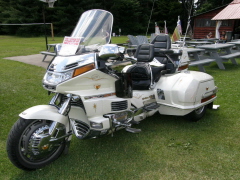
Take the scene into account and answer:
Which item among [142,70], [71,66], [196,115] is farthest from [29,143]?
[196,115]

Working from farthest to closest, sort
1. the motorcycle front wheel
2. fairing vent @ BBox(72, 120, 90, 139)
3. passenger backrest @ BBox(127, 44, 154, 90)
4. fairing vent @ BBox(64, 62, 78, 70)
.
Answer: passenger backrest @ BBox(127, 44, 154, 90) < fairing vent @ BBox(72, 120, 90, 139) < fairing vent @ BBox(64, 62, 78, 70) < the motorcycle front wheel

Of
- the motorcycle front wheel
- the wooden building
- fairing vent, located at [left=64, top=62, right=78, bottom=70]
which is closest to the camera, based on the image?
the motorcycle front wheel

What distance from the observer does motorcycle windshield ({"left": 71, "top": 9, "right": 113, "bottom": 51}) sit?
280 cm

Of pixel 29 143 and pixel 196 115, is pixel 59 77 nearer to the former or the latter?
pixel 29 143

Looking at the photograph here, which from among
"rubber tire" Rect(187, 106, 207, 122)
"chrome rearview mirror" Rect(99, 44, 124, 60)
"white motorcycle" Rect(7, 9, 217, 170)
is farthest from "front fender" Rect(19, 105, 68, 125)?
"rubber tire" Rect(187, 106, 207, 122)

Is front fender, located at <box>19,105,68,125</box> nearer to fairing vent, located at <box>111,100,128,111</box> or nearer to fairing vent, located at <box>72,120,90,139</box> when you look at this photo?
fairing vent, located at <box>72,120,90,139</box>

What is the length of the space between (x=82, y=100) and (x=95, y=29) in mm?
883

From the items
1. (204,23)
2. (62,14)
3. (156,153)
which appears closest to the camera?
(156,153)

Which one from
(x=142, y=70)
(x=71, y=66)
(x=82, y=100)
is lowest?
(x=82, y=100)

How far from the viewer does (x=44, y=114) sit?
2.48 metres

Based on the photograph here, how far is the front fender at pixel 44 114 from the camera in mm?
2438

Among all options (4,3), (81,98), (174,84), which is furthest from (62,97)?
(4,3)

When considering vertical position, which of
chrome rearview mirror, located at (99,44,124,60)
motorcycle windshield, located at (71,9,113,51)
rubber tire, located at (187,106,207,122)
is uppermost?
motorcycle windshield, located at (71,9,113,51)

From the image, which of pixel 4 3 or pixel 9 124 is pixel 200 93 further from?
pixel 4 3
